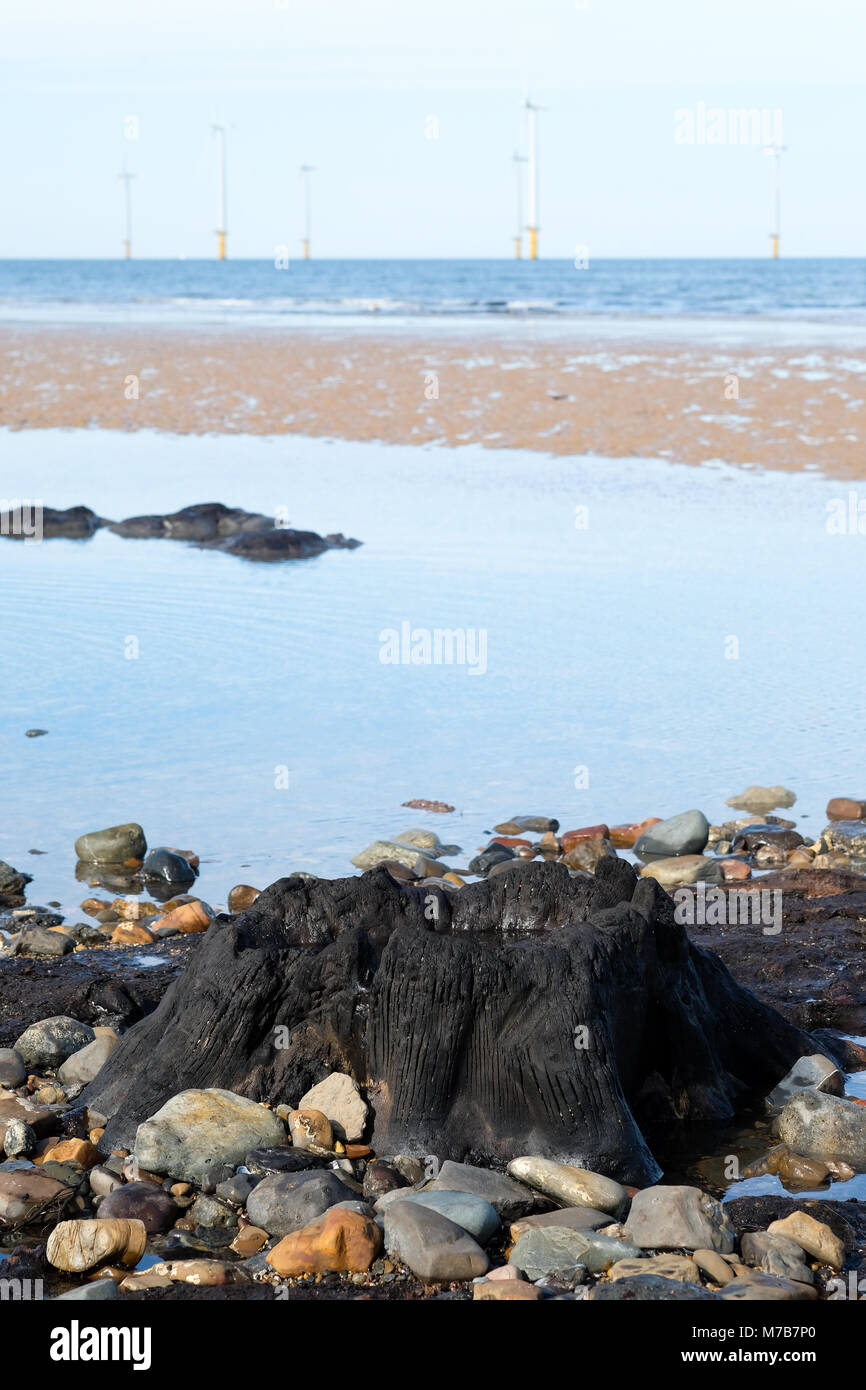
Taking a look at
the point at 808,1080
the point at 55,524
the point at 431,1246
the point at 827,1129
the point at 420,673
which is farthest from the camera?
the point at 55,524

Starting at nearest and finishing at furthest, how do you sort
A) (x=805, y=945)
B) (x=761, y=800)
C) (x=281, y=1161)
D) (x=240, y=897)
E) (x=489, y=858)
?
1. (x=281, y=1161)
2. (x=805, y=945)
3. (x=240, y=897)
4. (x=489, y=858)
5. (x=761, y=800)

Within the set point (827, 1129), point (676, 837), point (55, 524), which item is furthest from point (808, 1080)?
point (55, 524)

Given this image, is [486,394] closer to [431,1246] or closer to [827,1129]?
[827,1129]

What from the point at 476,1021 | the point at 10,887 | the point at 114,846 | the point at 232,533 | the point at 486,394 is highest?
the point at 486,394

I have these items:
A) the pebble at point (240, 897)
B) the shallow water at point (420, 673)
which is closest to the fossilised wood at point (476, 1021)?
the pebble at point (240, 897)

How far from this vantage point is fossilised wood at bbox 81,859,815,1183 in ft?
19.7

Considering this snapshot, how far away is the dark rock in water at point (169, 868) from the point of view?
9.13 metres

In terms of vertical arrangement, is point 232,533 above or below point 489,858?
above

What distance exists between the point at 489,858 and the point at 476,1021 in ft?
10.4

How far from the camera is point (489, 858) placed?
9250 mm

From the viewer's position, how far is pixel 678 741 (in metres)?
11.7

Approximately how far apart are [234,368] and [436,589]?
84.3ft

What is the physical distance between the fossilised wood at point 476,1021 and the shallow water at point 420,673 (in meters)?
2.32

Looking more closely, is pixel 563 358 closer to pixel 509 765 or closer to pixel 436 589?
pixel 436 589
